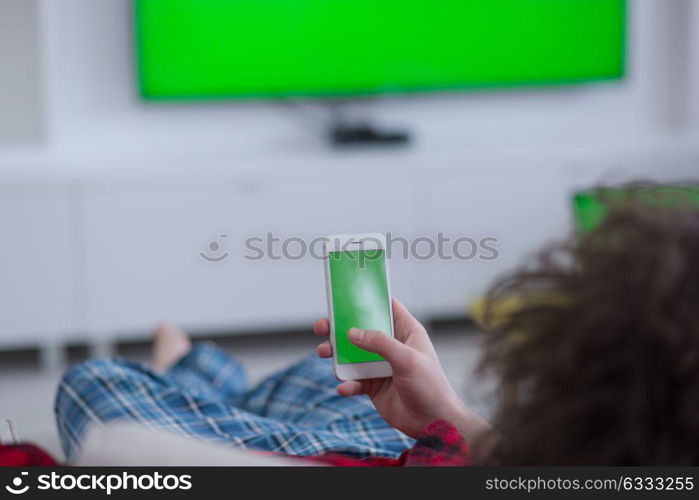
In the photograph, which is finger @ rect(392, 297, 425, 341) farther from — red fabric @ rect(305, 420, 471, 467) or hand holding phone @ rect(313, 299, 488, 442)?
red fabric @ rect(305, 420, 471, 467)

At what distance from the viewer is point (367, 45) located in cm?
358

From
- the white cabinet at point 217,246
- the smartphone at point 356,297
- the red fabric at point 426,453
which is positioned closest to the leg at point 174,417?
the smartphone at point 356,297

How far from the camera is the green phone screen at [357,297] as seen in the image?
1327mm

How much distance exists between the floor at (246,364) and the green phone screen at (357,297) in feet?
4.18

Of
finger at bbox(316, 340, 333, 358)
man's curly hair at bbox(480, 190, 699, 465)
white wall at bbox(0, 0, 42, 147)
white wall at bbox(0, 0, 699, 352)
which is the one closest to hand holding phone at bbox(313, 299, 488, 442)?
finger at bbox(316, 340, 333, 358)

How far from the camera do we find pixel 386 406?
4.23ft

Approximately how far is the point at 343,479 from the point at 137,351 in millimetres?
2811

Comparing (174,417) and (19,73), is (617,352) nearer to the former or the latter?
(174,417)

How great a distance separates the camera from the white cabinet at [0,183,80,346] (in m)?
3.17

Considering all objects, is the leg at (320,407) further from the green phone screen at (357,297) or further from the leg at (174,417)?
the green phone screen at (357,297)

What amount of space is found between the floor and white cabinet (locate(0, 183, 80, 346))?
0.13 meters

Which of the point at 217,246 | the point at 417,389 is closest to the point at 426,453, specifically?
the point at 417,389

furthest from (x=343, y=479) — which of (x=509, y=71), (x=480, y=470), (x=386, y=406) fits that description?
→ (x=509, y=71)

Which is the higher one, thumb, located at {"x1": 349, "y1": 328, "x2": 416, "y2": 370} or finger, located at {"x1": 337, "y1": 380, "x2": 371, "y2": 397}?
thumb, located at {"x1": 349, "y1": 328, "x2": 416, "y2": 370}
